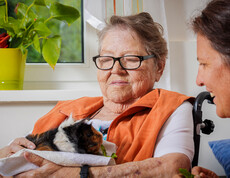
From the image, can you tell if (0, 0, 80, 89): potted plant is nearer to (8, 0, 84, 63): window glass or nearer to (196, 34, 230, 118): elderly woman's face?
(8, 0, 84, 63): window glass

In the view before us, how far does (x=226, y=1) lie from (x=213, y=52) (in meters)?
0.15

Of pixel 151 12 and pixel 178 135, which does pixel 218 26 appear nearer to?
pixel 178 135

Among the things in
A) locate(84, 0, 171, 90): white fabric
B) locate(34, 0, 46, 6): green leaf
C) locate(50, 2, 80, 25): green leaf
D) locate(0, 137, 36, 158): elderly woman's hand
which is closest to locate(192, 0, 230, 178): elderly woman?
locate(0, 137, 36, 158): elderly woman's hand

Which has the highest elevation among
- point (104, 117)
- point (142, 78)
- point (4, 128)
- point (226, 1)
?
point (226, 1)

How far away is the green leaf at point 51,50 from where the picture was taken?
1.84 meters

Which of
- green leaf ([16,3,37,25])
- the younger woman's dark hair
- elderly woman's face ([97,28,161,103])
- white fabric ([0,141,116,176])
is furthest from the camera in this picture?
green leaf ([16,3,37,25])

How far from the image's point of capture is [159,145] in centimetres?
117

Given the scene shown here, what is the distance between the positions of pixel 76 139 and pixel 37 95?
3.02ft

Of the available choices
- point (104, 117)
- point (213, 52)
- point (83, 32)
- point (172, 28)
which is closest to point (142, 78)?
point (104, 117)

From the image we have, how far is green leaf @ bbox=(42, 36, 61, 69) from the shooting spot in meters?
1.84

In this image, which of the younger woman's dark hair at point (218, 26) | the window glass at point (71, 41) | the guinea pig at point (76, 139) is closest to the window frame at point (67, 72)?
the window glass at point (71, 41)

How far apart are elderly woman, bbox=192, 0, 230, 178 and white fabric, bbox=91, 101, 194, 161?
247mm

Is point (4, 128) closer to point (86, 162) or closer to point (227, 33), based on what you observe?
point (86, 162)

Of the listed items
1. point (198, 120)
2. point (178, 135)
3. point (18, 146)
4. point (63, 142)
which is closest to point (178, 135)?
point (178, 135)
